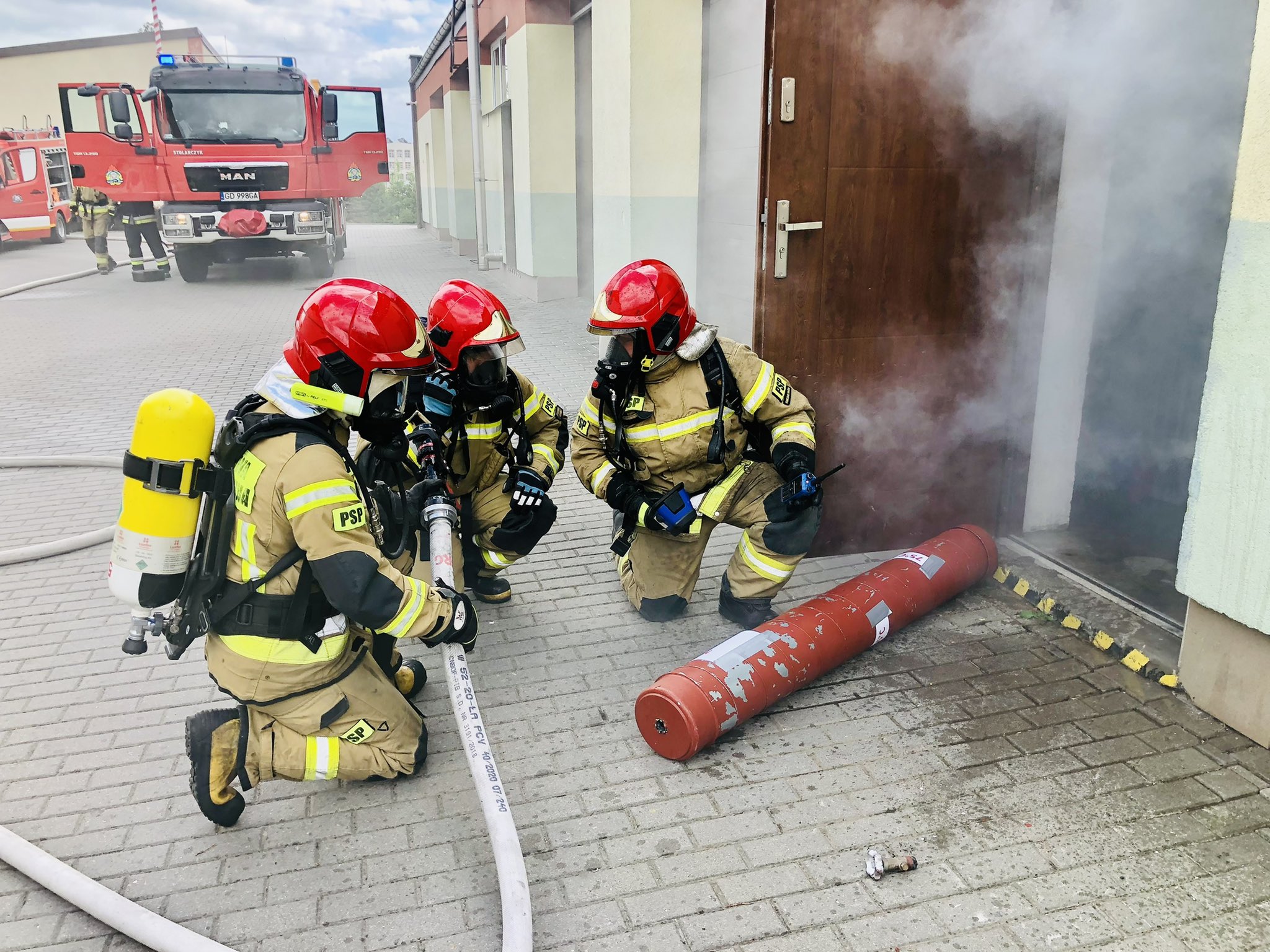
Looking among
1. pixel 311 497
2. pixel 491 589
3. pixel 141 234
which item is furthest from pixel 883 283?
pixel 141 234

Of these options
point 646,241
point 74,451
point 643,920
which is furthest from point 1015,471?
point 74,451

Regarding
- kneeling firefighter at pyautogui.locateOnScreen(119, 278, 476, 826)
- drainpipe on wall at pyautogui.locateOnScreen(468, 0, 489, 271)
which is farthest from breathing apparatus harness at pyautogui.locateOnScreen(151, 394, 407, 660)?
drainpipe on wall at pyautogui.locateOnScreen(468, 0, 489, 271)

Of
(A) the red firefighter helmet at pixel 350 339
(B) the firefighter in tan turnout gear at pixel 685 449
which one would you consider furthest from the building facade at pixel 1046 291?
(A) the red firefighter helmet at pixel 350 339

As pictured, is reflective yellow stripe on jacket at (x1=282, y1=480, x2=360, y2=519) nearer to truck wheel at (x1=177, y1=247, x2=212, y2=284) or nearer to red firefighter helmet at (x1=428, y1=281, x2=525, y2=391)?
red firefighter helmet at (x1=428, y1=281, x2=525, y2=391)

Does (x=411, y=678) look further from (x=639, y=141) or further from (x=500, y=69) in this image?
(x=500, y=69)

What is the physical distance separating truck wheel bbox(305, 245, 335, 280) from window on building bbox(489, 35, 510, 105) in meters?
3.89

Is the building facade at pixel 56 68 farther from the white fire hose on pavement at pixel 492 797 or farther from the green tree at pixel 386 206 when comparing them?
the white fire hose on pavement at pixel 492 797

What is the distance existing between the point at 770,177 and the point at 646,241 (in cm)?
518

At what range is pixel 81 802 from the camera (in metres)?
3.11

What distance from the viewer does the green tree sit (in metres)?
48.1

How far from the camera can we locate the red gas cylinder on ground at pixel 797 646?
321cm

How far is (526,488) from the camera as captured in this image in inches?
160

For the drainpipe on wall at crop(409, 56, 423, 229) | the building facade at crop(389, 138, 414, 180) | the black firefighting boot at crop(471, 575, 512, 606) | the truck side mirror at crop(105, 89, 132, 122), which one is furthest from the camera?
the building facade at crop(389, 138, 414, 180)

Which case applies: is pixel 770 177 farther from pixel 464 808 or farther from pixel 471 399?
pixel 464 808
